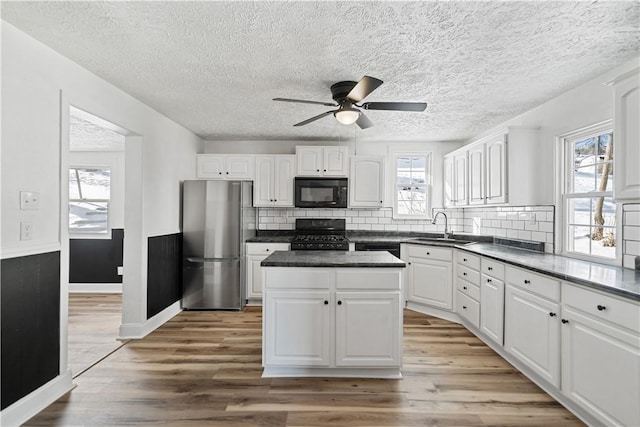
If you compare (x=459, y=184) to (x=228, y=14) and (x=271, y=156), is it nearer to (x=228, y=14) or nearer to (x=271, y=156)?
(x=271, y=156)

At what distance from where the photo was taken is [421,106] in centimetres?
249

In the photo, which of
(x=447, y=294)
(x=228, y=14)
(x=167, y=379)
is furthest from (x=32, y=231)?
(x=447, y=294)

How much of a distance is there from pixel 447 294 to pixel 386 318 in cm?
177

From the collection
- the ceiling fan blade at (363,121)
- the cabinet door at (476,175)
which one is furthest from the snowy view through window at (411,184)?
the ceiling fan blade at (363,121)

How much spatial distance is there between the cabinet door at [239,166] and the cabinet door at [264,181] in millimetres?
119

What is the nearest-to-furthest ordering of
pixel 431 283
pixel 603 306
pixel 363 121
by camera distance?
pixel 603 306
pixel 363 121
pixel 431 283

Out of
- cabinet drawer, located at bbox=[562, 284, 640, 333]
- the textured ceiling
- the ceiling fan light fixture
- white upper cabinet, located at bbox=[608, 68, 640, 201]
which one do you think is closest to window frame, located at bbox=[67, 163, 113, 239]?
the textured ceiling

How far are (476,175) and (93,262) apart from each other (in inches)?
219

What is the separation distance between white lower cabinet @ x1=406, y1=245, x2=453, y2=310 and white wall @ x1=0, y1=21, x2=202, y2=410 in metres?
3.11

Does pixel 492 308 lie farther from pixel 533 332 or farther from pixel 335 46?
pixel 335 46

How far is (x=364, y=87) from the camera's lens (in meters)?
2.19

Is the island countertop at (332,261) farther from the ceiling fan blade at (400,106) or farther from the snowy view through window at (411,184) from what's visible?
the snowy view through window at (411,184)

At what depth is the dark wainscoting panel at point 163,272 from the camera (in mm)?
3467

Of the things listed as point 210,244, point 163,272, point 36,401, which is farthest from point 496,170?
point 36,401
